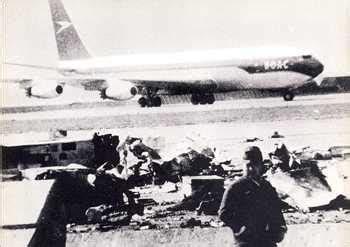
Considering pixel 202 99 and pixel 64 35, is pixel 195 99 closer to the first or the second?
pixel 202 99

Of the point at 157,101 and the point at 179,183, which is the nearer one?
the point at 179,183

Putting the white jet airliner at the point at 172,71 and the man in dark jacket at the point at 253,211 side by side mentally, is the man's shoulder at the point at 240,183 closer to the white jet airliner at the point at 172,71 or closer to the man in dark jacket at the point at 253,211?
the man in dark jacket at the point at 253,211

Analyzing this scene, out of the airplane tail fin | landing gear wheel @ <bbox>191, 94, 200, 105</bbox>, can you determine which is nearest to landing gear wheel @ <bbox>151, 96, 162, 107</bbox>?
landing gear wheel @ <bbox>191, 94, 200, 105</bbox>

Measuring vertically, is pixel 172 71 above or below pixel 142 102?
above

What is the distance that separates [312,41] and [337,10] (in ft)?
0.43

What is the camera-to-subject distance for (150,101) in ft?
5.66

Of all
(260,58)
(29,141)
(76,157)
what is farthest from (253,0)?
(29,141)

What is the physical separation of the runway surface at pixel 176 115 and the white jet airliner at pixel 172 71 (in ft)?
0.20

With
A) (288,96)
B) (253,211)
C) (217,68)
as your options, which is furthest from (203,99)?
(253,211)

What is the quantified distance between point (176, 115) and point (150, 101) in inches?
5.5

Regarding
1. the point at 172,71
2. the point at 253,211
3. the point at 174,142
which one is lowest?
the point at 253,211

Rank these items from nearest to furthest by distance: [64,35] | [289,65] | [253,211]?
1. [253,211]
2. [64,35]
3. [289,65]

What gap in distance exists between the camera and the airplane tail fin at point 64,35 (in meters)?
1.60

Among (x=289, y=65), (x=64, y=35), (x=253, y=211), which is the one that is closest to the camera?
(x=253, y=211)
